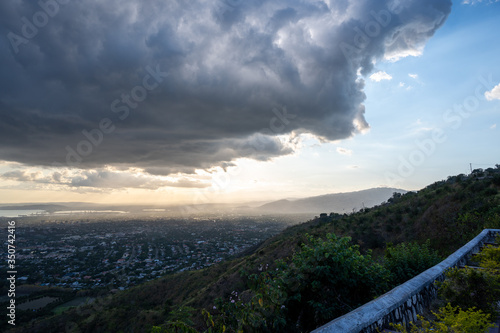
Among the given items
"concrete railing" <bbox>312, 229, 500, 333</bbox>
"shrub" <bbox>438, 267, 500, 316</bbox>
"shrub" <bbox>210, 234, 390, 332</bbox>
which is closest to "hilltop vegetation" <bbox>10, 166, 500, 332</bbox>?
"shrub" <bbox>210, 234, 390, 332</bbox>

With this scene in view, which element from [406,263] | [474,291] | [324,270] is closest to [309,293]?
[324,270]

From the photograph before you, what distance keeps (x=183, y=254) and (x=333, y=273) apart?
6251cm

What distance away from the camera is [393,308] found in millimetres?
3451

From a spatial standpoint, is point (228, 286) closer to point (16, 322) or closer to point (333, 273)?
point (333, 273)

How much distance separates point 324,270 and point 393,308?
4.34 ft

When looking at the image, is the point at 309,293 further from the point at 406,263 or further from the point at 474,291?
the point at 406,263

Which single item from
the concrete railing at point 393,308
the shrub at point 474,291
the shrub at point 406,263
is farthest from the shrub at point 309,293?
the shrub at point 474,291

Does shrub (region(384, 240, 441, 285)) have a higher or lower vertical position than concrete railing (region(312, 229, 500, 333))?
lower

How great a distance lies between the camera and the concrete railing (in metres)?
2.82

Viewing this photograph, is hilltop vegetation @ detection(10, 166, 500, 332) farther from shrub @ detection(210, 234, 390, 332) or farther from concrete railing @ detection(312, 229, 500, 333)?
concrete railing @ detection(312, 229, 500, 333)

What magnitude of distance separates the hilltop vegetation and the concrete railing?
2.82ft

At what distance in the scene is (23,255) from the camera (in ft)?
193

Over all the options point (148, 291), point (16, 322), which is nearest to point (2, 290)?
point (16, 322)

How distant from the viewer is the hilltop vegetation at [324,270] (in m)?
4.53
